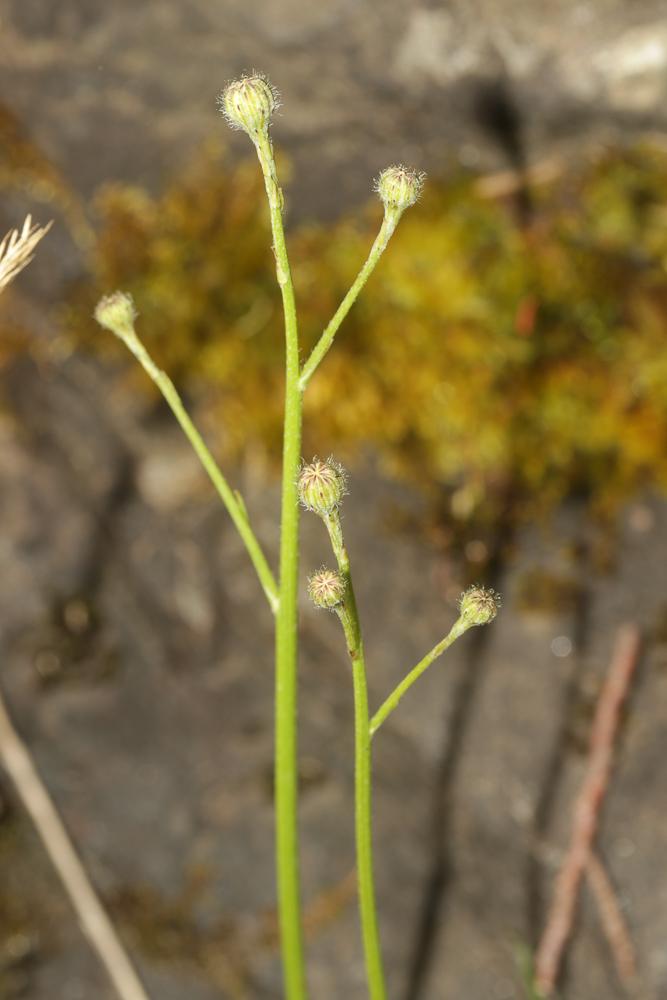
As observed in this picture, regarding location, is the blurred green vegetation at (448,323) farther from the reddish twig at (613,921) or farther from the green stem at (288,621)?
the green stem at (288,621)

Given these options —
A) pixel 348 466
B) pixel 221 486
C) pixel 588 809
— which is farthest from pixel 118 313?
pixel 588 809

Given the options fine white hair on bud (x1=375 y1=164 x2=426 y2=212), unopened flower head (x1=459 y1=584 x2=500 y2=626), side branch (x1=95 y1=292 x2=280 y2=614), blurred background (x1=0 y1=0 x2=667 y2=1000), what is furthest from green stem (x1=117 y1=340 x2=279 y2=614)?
blurred background (x1=0 y1=0 x2=667 y2=1000)

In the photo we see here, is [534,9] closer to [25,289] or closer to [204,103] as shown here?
[204,103]

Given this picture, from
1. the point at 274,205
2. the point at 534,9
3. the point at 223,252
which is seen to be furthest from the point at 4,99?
the point at 274,205

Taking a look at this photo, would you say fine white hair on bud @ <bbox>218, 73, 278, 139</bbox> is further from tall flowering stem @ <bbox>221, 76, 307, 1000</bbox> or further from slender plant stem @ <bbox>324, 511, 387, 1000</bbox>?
slender plant stem @ <bbox>324, 511, 387, 1000</bbox>

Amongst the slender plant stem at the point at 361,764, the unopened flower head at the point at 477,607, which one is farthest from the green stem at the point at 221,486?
the unopened flower head at the point at 477,607

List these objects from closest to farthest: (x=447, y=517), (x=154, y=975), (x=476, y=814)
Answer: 1. (x=154, y=975)
2. (x=476, y=814)
3. (x=447, y=517)

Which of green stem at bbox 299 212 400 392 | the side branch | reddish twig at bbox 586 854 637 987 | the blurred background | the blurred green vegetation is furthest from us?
the blurred green vegetation
